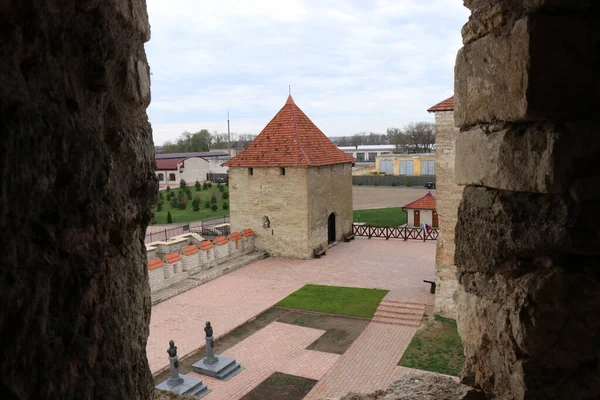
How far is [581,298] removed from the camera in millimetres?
2092

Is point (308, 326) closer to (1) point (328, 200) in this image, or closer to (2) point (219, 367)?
(2) point (219, 367)

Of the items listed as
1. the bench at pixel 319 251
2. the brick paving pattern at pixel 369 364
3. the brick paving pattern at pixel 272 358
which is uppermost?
the bench at pixel 319 251

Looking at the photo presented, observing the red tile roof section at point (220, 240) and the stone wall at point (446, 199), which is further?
the red tile roof section at point (220, 240)

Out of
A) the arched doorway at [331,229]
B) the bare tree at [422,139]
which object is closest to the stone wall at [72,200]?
the arched doorway at [331,229]

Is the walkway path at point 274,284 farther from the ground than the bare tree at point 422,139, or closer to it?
closer to it

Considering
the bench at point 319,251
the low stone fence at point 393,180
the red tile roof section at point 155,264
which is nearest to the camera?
the red tile roof section at point 155,264

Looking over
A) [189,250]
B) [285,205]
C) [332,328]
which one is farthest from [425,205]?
[332,328]

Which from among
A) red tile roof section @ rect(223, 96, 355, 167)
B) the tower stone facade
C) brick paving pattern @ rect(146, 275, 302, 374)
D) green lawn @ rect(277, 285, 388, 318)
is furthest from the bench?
the tower stone facade

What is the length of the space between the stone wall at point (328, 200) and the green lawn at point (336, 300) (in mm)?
4369

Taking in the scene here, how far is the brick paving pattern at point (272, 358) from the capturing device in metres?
9.05

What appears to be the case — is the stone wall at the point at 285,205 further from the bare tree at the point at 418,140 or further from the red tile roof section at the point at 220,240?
the bare tree at the point at 418,140

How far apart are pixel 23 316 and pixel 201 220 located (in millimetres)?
25723

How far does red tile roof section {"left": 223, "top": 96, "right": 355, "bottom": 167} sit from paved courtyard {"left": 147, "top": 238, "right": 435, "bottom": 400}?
12.3 feet

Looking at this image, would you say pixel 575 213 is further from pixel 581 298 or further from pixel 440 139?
pixel 440 139
